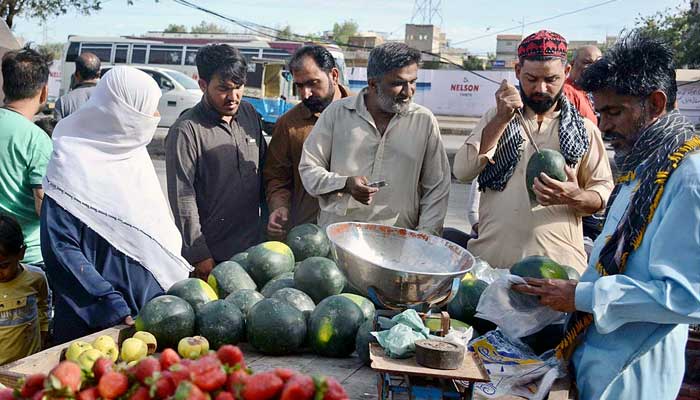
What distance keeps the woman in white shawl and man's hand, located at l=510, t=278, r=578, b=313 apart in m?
1.76

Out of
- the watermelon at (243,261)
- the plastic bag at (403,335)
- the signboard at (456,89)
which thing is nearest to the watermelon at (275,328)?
the plastic bag at (403,335)

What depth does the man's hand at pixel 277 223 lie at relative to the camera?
14.2 ft

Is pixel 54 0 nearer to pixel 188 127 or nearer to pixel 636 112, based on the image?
pixel 188 127

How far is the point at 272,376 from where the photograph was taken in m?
1.47

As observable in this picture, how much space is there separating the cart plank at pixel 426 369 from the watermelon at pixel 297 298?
0.83 metres

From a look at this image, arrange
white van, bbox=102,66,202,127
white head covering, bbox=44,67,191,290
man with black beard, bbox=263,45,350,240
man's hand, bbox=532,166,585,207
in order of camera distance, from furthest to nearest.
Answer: white van, bbox=102,66,202,127 → man with black beard, bbox=263,45,350,240 → man's hand, bbox=532,166,585,207 → white head covering, bbox=44,67,191,290

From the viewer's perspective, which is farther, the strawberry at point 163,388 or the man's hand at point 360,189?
the man's hand at point 360,189

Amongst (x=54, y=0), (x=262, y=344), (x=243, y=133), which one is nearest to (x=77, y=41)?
(x=54, y=0)

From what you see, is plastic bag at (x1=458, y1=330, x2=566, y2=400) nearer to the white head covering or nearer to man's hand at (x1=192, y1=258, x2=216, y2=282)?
the white head covering

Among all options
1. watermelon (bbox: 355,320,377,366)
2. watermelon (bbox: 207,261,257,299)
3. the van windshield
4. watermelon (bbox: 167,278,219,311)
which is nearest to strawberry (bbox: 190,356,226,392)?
watermelon (bbox: 355,320,377,366)

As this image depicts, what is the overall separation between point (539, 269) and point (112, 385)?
6.25 feet

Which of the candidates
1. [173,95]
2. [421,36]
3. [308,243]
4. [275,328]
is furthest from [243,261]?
[421,36]

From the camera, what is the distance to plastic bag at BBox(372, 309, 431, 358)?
2287 mm

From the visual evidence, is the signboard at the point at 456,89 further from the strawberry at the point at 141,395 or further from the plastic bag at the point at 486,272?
the strawberry at the point at 141,395
